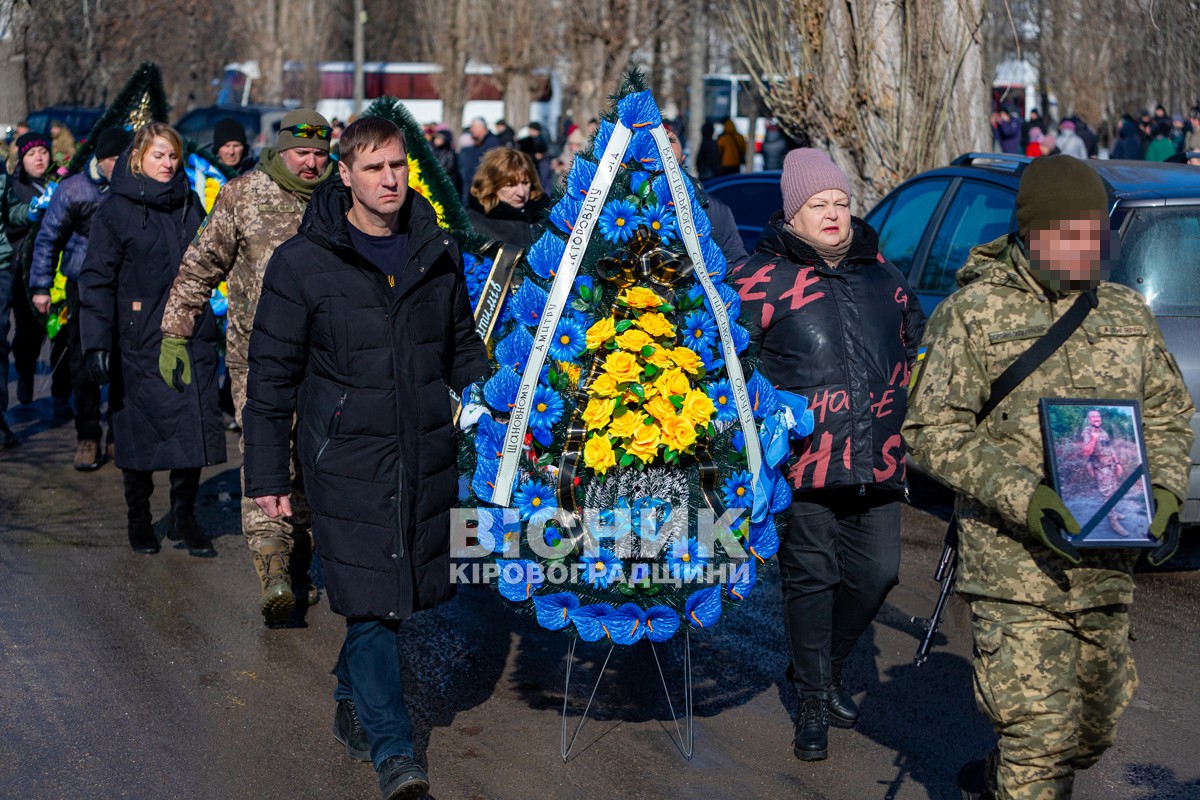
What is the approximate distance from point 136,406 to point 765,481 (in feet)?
11.8

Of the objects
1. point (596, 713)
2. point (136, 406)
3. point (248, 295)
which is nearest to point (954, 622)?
point (596, 713)

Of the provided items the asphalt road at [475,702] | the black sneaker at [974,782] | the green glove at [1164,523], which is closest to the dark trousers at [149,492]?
the asphalt road at [475,702]

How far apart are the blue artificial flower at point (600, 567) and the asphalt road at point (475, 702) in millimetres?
642

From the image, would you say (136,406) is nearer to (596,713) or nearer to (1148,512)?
(596,713)

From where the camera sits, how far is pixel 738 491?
470 centimetres

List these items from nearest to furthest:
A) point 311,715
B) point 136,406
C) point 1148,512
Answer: point 1148,512, point 311,715, point 136,406

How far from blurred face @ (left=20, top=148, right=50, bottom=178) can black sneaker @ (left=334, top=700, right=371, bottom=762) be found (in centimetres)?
757

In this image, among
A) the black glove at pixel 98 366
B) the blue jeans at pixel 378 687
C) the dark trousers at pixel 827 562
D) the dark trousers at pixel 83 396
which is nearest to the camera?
the blue jeans at pixel 378 687

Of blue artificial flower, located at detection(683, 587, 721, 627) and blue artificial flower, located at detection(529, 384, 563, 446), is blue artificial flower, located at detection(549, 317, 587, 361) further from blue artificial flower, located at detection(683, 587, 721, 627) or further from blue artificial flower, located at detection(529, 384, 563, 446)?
blue artificial flower, located at detection(683, 587, 721, 627)

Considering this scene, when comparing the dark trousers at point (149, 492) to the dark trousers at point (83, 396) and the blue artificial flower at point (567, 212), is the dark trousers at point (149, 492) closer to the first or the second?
the dark trousers at point (83, 396)

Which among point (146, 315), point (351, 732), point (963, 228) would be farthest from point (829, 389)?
point (146, 315)

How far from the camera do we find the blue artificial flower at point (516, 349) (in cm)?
458

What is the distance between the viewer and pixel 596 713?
208 inches

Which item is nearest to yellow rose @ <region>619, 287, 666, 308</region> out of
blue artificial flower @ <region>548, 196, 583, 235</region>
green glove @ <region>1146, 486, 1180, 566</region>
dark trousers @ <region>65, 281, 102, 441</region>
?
blue artificial flower @ <region>548, 196, 583, 235</region>
